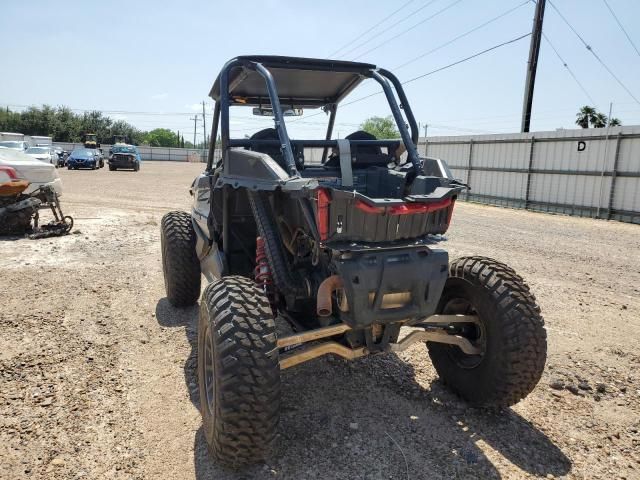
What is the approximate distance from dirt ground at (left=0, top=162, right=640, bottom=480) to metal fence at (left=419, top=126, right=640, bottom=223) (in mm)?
9136

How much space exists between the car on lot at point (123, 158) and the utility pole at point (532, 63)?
23576 mm

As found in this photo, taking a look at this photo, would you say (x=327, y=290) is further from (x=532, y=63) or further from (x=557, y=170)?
(x=532, y=63)

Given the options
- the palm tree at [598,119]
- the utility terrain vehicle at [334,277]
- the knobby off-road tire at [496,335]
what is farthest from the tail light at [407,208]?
the palm tree at [598,119]

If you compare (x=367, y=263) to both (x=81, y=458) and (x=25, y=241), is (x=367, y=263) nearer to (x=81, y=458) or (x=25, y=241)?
(x=81, y=458)

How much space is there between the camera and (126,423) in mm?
3102

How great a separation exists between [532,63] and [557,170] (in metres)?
5.69

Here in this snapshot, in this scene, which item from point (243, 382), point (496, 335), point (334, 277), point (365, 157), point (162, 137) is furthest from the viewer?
point (162, 137)

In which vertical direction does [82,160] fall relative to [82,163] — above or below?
above

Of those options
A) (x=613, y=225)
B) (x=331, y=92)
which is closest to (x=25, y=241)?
(x=331, y=92)

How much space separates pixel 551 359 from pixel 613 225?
1043cm

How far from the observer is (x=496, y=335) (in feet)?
9.90

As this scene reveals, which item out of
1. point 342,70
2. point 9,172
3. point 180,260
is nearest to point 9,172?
point 9,172

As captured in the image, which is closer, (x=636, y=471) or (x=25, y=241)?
(x=636, y=471)

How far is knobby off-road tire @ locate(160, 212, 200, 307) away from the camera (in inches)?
190
